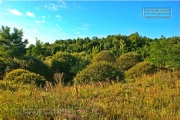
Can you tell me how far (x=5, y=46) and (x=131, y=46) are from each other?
74.9 feet

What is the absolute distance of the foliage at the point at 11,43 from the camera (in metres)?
22.0

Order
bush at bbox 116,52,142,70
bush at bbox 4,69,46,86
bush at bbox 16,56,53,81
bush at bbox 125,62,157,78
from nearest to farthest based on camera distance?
bush at bbox 4,69,46,86
bush at bbox 125,62,157,78
bush at bbox 16,56,53,81
bush at bbox 116,52,142,70

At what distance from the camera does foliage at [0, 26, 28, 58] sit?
22016 mm

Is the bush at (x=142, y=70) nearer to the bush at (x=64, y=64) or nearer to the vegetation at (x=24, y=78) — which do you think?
the vegetation at (x=24, y=78)

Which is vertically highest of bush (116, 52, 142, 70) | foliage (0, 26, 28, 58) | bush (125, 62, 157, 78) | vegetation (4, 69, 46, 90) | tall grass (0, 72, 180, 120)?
foliage (0, 26, 28, 58)

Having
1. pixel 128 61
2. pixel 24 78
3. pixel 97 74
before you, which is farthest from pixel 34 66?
pixel 97 74

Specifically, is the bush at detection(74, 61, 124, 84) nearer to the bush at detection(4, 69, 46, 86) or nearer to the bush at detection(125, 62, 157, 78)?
the bush at detection(4, 69, 46, 86)

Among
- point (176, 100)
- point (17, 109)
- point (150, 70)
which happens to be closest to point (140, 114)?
point (176, 100)

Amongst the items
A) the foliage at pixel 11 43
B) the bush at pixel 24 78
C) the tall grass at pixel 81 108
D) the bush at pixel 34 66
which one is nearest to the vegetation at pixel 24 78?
the bush at pixel 24 78

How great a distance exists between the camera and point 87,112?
4.75m

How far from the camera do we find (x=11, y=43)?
23.2 metres

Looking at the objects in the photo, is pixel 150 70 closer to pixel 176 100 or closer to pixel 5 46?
pixel 176 100

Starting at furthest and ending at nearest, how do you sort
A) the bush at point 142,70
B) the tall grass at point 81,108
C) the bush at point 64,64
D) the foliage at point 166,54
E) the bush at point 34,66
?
the bush at point 64,64, the bush at point 34,66, the foliage at point 166,54, the bush at point 142,70, the tall grass at point 81,108

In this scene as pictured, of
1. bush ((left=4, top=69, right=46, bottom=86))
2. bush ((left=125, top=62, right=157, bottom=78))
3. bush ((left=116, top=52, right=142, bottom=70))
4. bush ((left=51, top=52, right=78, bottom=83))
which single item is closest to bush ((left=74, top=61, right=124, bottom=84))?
bush ((left=4, top=69, right=46, bottom=86))
